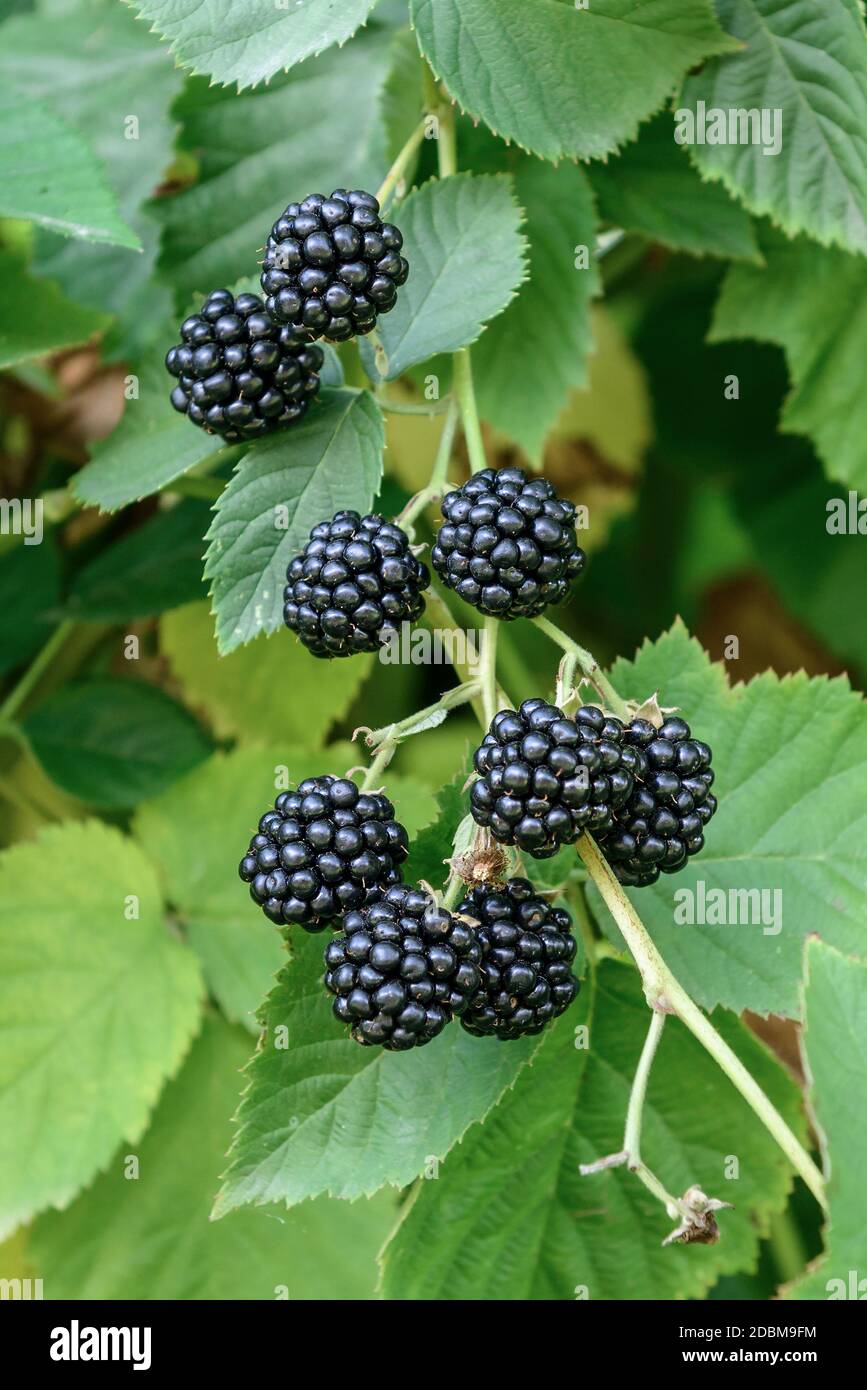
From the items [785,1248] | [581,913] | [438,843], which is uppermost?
[438,843]

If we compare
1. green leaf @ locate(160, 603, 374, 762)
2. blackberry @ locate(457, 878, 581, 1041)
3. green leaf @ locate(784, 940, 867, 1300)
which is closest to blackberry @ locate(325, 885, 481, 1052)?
blackberry @ locate(457, 878, 581, 1041)

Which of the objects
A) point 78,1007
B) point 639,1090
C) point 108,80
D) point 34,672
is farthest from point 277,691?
point 639,1090

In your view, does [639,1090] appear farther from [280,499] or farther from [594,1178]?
[280,499]

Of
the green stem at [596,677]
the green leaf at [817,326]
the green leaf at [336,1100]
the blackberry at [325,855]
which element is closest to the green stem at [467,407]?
the green stem at [596,677]

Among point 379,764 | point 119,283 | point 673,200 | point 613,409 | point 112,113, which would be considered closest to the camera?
point 379,764

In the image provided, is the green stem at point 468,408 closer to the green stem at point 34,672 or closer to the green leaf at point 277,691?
the green leaf at point 277,691

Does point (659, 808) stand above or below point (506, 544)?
below

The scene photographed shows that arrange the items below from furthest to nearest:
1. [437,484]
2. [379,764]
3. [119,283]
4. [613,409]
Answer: [613,409] → [119,283] → [437,484] → [379,764]
